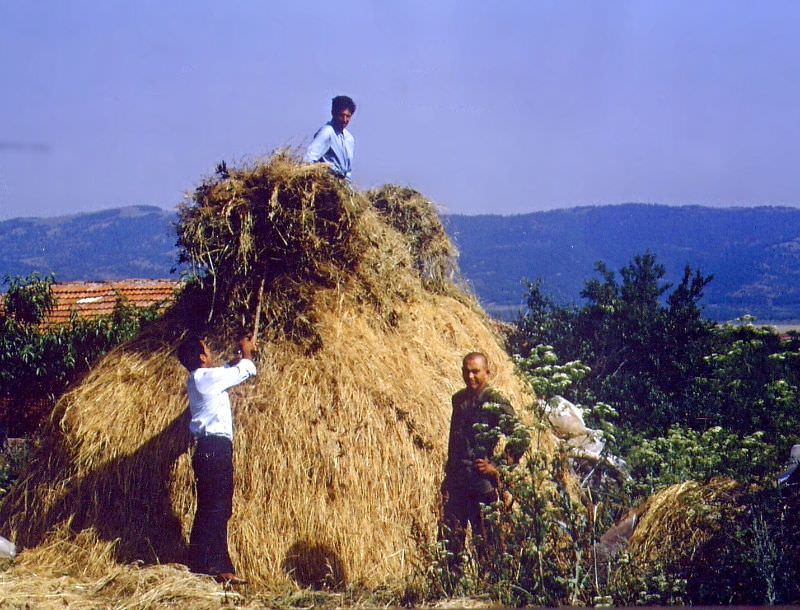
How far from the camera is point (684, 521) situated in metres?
5.75

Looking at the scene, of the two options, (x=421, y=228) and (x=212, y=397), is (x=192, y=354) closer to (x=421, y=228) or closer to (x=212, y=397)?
(x=212, y=397)

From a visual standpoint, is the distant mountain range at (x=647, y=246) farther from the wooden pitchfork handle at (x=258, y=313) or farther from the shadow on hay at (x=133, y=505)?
the shadow on hay at (x=133, y=505)

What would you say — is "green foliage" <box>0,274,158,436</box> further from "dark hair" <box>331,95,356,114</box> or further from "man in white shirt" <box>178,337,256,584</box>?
"man in white shirt" <box>178,337,256,584</box>

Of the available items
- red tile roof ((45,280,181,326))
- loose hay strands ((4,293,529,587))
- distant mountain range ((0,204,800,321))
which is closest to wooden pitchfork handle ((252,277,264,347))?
loose hay strands ((4,293,529,587))

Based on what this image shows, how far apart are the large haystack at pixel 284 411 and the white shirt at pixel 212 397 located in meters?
0.63

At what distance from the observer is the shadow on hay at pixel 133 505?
664cm

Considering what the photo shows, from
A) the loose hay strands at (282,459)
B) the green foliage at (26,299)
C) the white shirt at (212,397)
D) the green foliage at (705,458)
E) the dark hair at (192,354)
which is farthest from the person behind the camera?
the green foliage at (26,299)

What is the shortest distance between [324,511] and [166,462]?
128 cm

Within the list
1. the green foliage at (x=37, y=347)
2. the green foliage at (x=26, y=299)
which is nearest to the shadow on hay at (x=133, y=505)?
the green foliage at (x=37, y=347)

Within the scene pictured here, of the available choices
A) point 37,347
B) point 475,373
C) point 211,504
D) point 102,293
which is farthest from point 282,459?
point 102,293

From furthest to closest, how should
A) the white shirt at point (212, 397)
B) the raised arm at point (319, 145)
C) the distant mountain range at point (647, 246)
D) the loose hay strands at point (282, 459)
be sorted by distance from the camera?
the distant mountain range at point (647, 246)
the raised arm at point (319, 145)
the loose hay strands at point (282, 459)
the white shirt at point (212, 397)

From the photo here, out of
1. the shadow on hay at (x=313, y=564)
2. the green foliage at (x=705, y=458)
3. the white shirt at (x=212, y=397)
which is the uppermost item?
the white shirt at (x=212, y=397)

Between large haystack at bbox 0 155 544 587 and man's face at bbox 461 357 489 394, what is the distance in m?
1.11

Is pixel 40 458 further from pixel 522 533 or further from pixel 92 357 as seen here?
pixel 92 357
